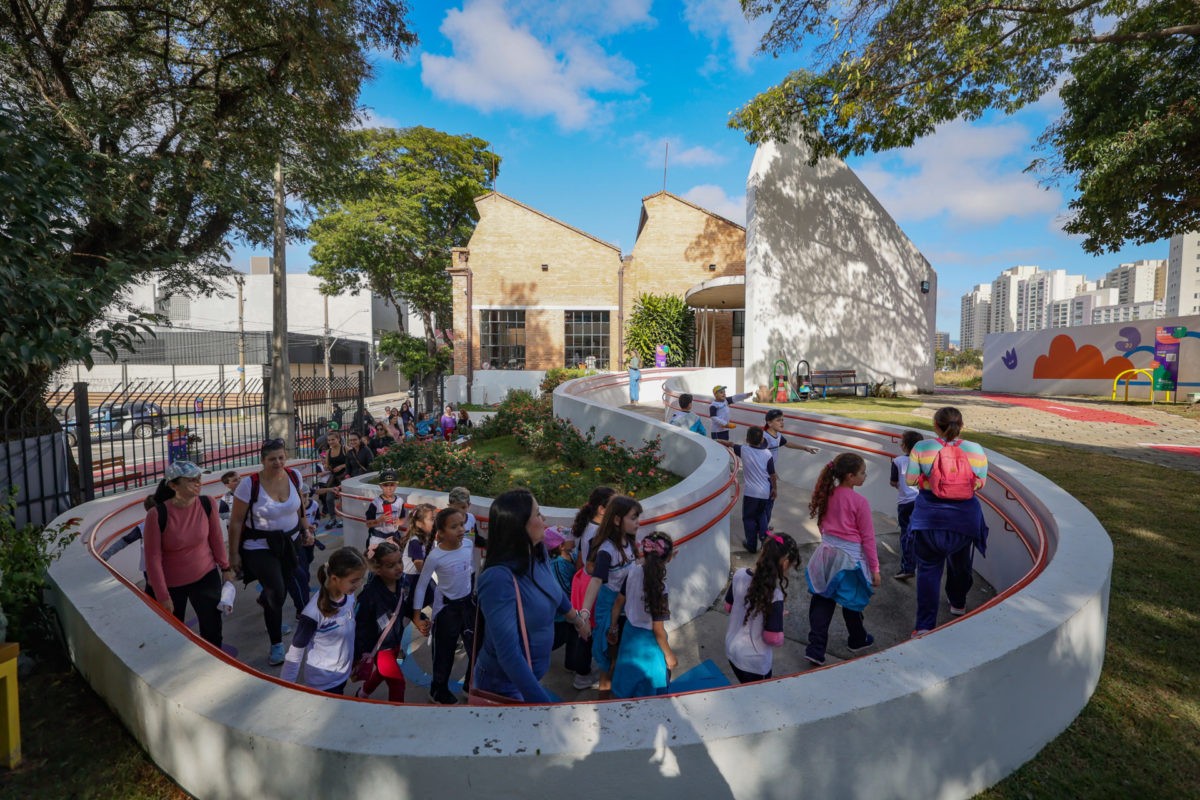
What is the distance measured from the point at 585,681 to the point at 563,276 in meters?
23.7

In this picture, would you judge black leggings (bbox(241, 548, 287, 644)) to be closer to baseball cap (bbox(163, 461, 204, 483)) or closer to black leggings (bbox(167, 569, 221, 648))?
black leggings (bbox(167, 569, 221, 648))

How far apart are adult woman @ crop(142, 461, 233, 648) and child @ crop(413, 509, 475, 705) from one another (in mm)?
1531

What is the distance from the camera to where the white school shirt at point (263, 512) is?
14.1ft

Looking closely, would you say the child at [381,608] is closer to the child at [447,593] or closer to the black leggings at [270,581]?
the child at [447,593]

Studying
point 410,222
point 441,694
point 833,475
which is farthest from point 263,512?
point 410,222

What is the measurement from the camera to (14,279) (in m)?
2.89

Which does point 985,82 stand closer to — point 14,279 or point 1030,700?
point 1030,700

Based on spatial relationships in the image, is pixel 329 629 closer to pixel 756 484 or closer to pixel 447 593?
pixel 447 593

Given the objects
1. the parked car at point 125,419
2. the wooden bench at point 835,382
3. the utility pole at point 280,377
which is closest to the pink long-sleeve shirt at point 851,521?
the parked car at point 125,419

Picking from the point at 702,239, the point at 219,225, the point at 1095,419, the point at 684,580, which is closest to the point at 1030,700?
the point at 684,580

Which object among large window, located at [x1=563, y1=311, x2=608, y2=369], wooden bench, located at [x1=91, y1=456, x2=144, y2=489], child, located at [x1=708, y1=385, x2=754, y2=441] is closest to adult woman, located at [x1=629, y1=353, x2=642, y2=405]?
large window, located at [x1=563, y1=311, x2=608, y2=369]

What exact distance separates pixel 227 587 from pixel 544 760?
3.47 meters

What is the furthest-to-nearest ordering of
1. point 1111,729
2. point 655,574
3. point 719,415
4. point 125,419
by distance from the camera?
point 719,415
point 125,419
point 655,574
point 1111,729

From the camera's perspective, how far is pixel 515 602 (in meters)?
2.49
